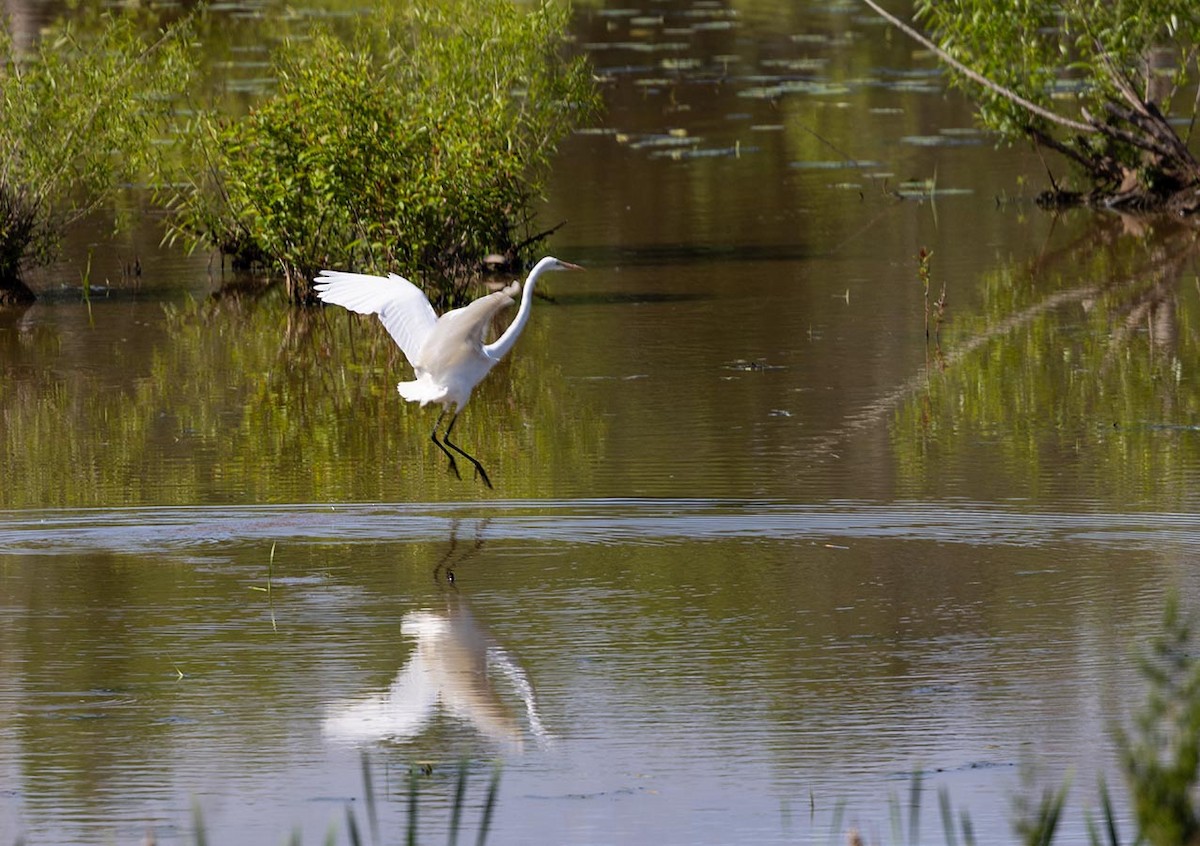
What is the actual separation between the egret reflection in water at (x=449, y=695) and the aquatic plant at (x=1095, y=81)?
9.33 m

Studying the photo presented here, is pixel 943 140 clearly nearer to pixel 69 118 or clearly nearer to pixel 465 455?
pixel 69 118

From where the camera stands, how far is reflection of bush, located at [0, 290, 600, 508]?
10.4m

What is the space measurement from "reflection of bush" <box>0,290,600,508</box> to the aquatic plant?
4.77 meters

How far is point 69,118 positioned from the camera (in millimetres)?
15711

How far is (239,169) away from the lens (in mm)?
16016

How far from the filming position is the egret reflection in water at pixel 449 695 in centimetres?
648

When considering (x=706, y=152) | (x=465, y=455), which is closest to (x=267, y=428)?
(x=465, y=455)

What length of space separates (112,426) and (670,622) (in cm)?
527

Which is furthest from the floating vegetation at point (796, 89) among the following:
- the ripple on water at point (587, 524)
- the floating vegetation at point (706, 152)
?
the ripple on water at point (587, 524)

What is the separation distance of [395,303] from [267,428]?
2.14 m

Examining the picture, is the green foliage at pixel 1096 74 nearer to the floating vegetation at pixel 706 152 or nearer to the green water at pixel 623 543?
the green water at pixel 623 543

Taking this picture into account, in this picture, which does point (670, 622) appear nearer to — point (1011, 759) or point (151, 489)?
point (1011, 759)

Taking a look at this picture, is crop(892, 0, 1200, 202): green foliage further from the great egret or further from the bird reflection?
the bird reflection

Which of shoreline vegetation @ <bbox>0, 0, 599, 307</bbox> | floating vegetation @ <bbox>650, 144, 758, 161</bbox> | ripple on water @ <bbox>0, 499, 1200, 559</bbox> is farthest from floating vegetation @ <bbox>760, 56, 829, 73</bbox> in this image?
ripple on water @ <bbox>0, 499, 1200, 559</bbox>
